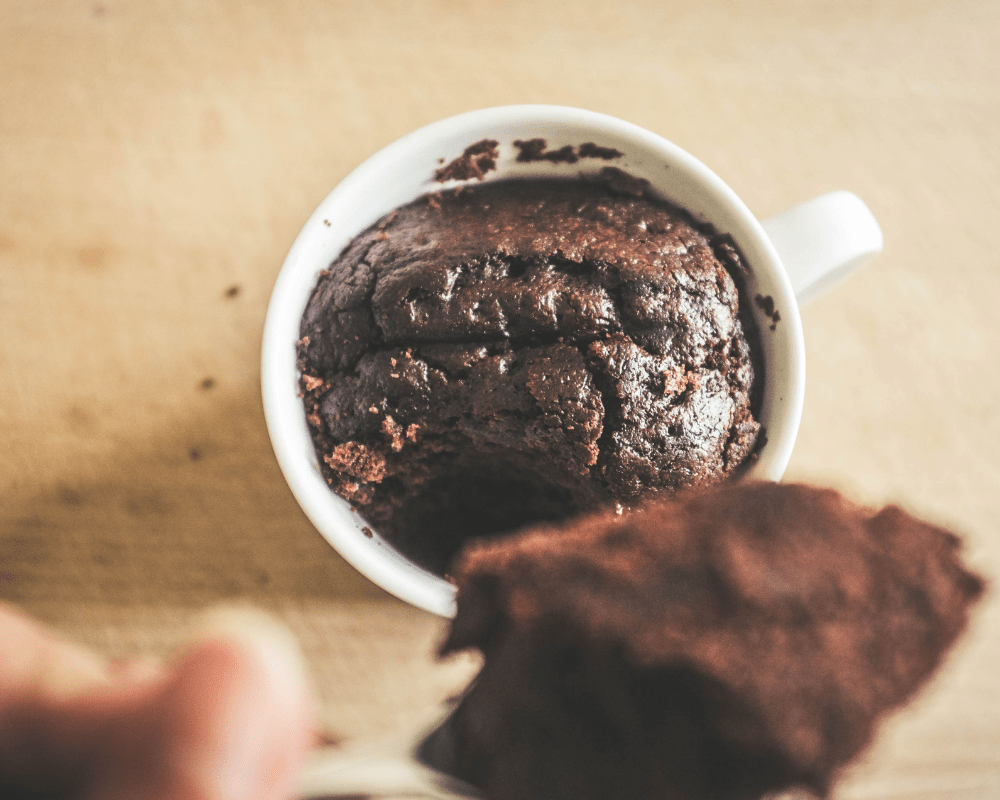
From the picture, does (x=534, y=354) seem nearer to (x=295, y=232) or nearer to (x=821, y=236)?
(x=821, y=236)

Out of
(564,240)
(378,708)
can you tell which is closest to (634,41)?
(564,240)

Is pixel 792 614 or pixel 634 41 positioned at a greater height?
pixel 634 41

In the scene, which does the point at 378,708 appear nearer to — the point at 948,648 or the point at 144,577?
the point at 144,577

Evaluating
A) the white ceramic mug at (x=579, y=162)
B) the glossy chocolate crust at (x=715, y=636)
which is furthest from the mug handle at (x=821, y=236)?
the glossy chocolate crust at (x=715, y=636)

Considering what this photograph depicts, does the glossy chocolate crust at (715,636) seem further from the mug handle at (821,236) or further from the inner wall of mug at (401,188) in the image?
the mug handle at (821,236)

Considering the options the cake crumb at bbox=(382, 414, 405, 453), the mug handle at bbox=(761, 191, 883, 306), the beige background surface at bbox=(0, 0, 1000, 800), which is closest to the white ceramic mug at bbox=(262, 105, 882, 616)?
the mug handle at bbox=(761, 191, 883, 306)
